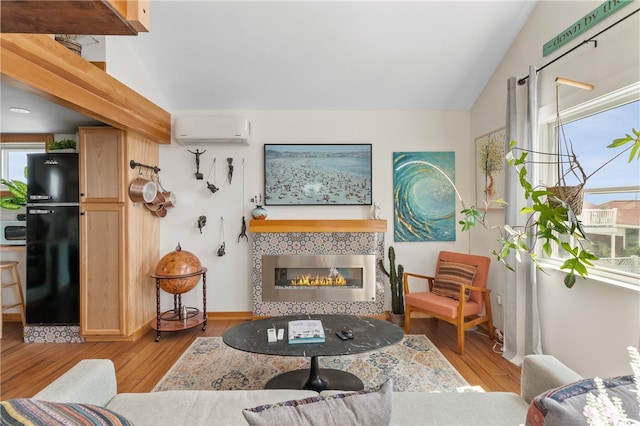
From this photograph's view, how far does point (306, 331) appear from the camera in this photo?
2.46m

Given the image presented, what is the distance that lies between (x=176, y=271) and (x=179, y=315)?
62 cm

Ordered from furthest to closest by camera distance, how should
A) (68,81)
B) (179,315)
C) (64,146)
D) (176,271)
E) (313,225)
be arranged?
1. (313,225)
2. (179,315)
3. (64,146)
4. (176,271)
5. (68,81)

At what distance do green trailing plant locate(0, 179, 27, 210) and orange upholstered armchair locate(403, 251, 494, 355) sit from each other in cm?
478

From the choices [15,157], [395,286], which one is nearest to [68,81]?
[15,157]

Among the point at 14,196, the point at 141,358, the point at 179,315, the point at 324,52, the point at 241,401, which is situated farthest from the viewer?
the point at 14,196

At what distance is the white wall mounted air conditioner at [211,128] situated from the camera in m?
3.97

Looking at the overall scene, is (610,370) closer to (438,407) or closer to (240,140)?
Result: (438,407)

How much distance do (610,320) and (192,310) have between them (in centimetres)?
397

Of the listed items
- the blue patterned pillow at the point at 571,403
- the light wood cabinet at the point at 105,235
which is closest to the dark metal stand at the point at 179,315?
the light wood cabinet at the point at 105,235

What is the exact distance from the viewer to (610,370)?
7.32 ft

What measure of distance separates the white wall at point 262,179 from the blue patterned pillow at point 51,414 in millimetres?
3305

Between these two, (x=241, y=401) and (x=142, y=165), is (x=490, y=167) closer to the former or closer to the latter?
(x=241, y=401)

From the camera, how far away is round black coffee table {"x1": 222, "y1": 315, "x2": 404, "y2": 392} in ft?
7.32

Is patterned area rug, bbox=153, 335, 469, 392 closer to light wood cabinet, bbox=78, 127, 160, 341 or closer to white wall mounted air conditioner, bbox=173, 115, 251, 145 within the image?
light wood cabinet, bbox=78, 127, 160, 341
